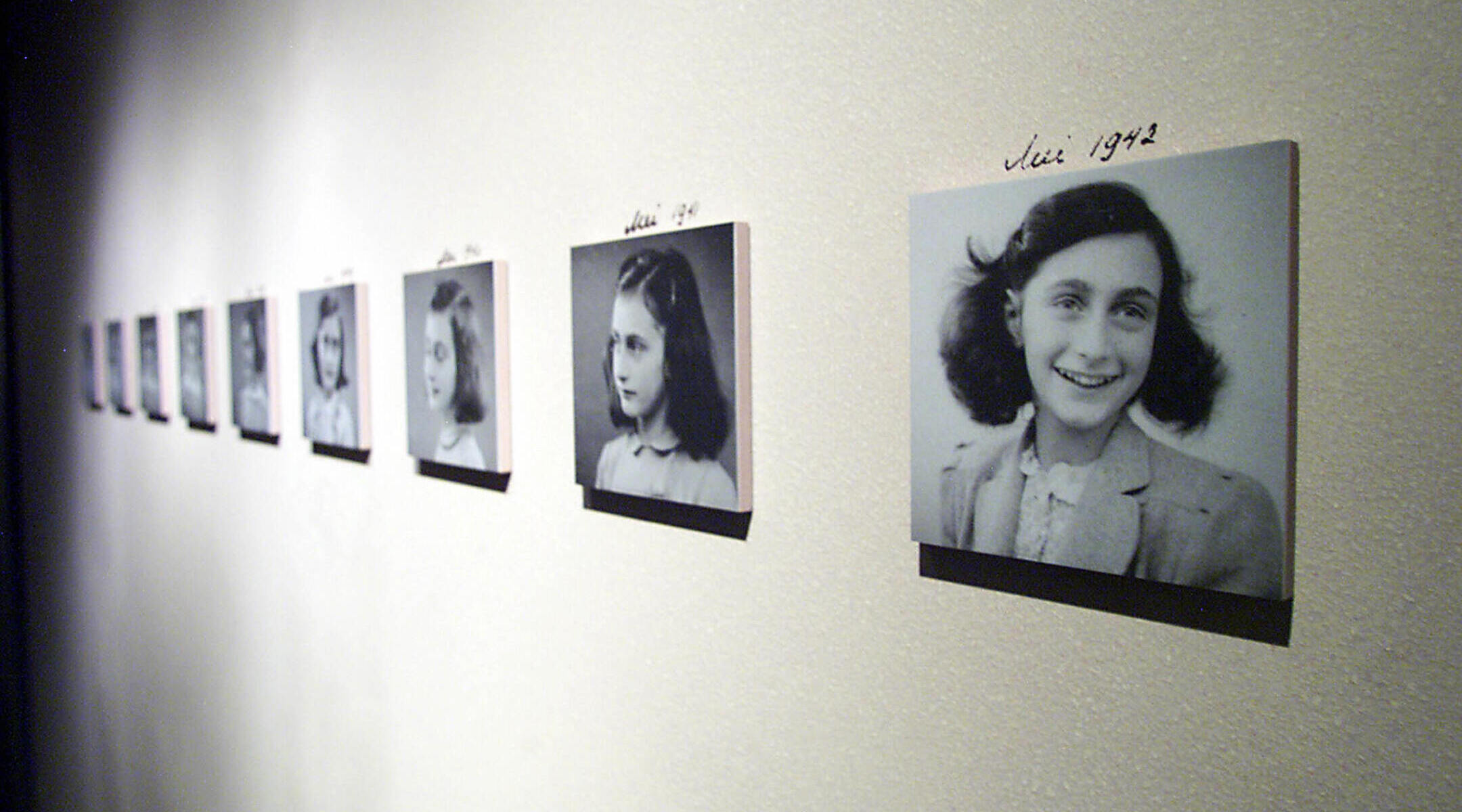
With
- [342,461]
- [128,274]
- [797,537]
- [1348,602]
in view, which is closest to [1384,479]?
[1348,602]

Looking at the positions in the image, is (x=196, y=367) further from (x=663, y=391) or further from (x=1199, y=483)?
(x=1199, y=483)

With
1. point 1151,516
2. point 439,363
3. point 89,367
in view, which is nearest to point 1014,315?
point 1151,516

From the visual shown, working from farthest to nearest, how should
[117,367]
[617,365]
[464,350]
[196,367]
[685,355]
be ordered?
1. [117,367]
2. [196,367]
3. [464,350]
4. [617,365]
5. [685,355]

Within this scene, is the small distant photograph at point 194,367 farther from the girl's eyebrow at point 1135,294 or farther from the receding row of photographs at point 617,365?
the girl's eyebrow at point 1135,294

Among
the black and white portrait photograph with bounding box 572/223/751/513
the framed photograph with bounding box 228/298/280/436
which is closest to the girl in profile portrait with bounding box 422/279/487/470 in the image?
the black and white portrait photograph with bounding box 572/223/751/513

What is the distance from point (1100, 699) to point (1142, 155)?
1.93 ft

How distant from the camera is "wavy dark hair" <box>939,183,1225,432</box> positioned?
3.11 feet

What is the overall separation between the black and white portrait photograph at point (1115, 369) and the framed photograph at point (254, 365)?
2438 millimetres

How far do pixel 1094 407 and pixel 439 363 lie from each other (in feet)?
5.00

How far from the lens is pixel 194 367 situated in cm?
347

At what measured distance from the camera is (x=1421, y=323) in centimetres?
84

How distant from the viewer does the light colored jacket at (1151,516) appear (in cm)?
92

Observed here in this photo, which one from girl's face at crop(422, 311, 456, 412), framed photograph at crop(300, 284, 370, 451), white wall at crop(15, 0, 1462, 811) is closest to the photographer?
white wall at crop(15, 0, 1462, 811)
